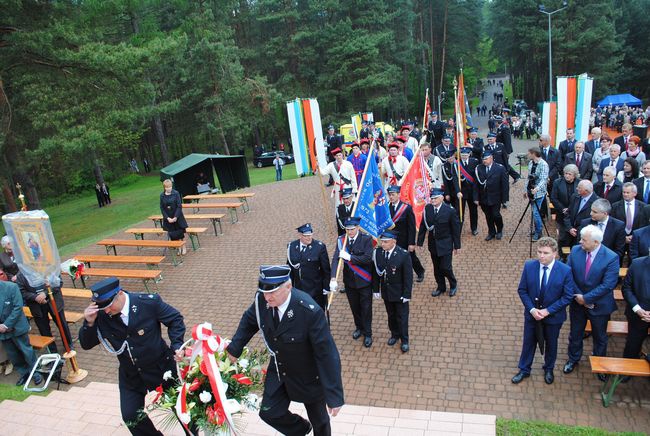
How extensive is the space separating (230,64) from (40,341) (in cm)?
2943

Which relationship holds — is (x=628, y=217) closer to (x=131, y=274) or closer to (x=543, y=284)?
(x=543, y=284)

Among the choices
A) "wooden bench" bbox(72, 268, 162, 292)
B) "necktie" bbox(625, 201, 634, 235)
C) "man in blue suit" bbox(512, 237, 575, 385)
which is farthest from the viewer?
"wooden bench" bbox(72, 268, 162, 292)

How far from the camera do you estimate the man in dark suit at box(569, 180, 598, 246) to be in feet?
26.1

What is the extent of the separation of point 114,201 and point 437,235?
25447mm

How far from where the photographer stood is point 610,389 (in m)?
5.54

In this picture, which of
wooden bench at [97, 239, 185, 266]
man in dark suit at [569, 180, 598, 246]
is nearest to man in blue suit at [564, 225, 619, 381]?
man in dark suit at [569, 180, 598, 246]

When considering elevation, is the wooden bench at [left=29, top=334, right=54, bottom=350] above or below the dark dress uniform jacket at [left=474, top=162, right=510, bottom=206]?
below

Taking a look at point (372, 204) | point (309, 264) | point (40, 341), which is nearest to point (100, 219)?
point (40, 341)

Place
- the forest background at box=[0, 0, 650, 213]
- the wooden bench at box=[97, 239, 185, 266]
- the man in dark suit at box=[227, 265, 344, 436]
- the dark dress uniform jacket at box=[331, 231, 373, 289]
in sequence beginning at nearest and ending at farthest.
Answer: the man in dark suit at box=[227, 265, 344, 436], the dark dress uniform jacket at box=[331, 231, 373, 289], the wooden bench at box=[97, 239, 185, 266], the forest background at box=[0, 0, 650, 213]

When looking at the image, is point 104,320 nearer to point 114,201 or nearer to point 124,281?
point 124,281

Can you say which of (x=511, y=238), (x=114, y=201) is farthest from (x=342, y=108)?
(x=511, y=238)

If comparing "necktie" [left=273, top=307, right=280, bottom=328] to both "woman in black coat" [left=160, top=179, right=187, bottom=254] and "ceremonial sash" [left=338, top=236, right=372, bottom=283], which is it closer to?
"ceremonial sash" [left=338, top=236, right=372, bottom=283]

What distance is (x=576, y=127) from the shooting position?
14.8 m

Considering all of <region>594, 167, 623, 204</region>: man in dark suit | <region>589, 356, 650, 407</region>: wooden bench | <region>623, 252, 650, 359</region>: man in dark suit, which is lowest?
<region>589, 356, 650, 407</region>: wooden bench
